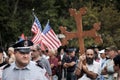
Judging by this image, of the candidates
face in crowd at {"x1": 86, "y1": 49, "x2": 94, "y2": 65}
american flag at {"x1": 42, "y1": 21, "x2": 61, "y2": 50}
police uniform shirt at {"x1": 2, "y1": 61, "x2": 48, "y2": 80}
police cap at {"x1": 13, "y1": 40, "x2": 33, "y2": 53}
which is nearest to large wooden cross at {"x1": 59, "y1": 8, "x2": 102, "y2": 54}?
face in crowd at {"x1": 86, "y1": 49, "x2": 94, "y2": 65}

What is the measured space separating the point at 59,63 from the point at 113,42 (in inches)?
876

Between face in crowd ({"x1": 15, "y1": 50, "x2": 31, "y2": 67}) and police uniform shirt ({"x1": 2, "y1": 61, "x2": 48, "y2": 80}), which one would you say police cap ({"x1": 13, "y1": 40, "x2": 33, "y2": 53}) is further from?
police uniform shirt ({"x1": 2, "y1": 61, "x2": 48, "y2": 80})

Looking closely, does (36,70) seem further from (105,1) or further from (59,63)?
(105,1)

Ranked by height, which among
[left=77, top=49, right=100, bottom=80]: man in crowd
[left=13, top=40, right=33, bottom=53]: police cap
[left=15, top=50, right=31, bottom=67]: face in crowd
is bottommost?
[left=77, top=49, right=100, bottom=80]: man in crowd

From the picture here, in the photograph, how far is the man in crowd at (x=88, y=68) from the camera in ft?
35.3

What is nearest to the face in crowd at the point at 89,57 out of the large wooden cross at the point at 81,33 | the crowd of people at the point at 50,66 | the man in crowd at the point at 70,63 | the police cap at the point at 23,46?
the crowd of people at the point at 50,66

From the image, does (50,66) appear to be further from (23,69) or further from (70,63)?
(23,69)

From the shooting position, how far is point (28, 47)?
764 centimetres

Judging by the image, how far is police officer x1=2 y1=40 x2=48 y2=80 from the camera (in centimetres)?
747

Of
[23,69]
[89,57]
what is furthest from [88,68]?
[23,69]

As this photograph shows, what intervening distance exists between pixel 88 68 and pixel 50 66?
1922mm

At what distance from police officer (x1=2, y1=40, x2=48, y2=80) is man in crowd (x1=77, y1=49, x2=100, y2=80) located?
10.5ft

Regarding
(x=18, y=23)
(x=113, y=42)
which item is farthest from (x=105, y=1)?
(x=18, y=23)

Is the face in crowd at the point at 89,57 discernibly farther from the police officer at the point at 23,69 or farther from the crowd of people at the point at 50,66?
the police officer at the point at 23,69
